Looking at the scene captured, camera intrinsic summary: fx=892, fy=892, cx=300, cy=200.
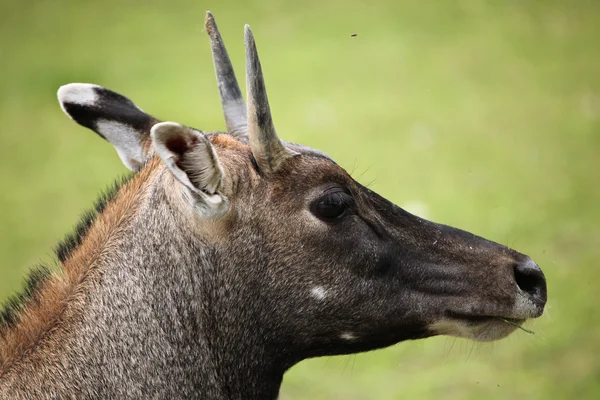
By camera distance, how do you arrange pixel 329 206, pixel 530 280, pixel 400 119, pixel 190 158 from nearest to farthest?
pixel 190 158
pixel 329 206
pixel 530 280
pixel 400 119

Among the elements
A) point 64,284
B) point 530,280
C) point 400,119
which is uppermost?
point 64,284

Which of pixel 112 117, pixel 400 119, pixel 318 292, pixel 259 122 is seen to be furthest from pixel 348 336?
pixel 400 119

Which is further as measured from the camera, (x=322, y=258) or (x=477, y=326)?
(x=477, y=326)

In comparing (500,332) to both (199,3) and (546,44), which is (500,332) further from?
(199,3)

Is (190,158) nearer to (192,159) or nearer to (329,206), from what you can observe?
(192,159)

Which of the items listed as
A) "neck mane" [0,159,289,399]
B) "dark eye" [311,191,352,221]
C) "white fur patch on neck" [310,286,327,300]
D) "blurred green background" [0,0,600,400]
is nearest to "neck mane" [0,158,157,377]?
"neck mane" [0,159,289,399]

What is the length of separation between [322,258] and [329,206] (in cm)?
34

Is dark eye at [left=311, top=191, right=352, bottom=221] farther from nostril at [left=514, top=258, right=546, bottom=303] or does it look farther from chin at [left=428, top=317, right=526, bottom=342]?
nostril at [left=514, top=258, right=546, bottom=303]

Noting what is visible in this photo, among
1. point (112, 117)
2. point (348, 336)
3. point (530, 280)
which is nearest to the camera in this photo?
point (348, 336)

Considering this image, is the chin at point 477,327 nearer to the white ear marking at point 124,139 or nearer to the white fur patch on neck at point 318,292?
the white fur patch on neck at point 318,292

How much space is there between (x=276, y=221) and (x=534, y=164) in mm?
10190

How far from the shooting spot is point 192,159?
5387 mm

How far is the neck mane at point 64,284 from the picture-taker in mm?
5652

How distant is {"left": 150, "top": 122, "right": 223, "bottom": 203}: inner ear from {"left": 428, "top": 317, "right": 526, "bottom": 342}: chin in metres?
1.79
